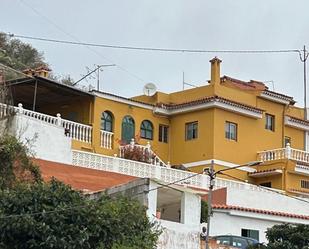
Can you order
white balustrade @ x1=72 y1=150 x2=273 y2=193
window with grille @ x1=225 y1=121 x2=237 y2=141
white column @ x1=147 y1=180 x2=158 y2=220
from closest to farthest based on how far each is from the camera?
white column @ x1=147 y1=180 x2=158 y2=220 → white balustrade @ x1=72 y1=150 x2=273 y2=193 → window with grille @ x1=225 y1=121 x2=237 y2=141

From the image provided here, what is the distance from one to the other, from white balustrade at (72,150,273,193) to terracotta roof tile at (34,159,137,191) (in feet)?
1.11

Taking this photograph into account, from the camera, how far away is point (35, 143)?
1332 inches

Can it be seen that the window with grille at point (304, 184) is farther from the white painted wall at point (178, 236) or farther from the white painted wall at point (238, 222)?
the white painted wall at point (178, 236)

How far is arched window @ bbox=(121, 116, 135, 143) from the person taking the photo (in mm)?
44844

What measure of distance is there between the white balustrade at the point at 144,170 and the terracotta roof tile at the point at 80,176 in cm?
34

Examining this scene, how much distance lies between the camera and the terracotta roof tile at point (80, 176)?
3384 centimetres

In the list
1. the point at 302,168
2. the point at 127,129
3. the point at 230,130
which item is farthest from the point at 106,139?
the point at 302,168

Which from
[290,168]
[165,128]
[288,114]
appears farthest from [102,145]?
[288,114]

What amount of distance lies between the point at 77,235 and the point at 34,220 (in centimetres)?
125

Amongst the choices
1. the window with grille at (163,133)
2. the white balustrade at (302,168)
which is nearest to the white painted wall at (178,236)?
the white balustrade at (302,168)

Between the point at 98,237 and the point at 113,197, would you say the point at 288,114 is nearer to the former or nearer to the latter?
the point at 113,197

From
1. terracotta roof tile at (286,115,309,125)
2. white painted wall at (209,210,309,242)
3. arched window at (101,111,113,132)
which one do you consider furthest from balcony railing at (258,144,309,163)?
arched window at (101,111,113,132)

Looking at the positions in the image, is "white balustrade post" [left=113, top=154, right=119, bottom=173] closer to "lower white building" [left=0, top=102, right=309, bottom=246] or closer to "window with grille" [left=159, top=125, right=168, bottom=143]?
"lower white building" [left=0, top=102, right=309, bottom=246]

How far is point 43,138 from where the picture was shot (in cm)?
3441
